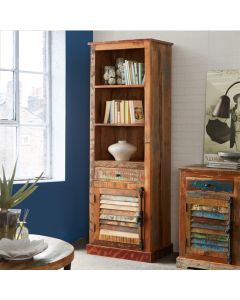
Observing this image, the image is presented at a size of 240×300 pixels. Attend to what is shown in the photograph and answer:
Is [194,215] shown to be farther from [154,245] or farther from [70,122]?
[70,122]

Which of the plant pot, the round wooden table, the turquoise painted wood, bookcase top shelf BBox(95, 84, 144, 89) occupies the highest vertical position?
bookcase top shelf BBox(95, 84, 144, 89)

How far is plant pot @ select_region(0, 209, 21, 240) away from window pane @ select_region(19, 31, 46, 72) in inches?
108

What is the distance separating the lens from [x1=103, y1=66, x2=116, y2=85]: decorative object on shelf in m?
5.20

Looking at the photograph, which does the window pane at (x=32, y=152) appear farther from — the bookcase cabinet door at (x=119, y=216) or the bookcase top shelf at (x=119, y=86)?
the bookcase top shelf at (x=119, y=86)

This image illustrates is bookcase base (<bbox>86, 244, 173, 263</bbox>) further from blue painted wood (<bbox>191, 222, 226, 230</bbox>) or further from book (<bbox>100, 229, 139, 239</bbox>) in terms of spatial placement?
blue painted wood (<bbox>191, 222, 226, 230</bbox>)

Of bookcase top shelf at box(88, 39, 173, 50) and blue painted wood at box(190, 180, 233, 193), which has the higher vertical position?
bookcase top shelf at box(88, 39, 173, 50)

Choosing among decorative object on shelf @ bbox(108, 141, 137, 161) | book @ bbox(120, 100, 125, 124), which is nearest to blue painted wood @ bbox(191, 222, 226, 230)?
decorative object on shelf @ bbox(108, 141, 137, 161)

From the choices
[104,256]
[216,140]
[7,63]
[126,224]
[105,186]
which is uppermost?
[7,63]

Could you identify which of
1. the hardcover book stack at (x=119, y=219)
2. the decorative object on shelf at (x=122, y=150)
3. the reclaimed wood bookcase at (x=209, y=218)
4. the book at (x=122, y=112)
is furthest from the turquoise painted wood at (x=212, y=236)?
the book at (x=122, y=112)

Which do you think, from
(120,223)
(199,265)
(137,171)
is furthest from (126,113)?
(199,265)

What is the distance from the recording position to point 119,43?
5.10 meters

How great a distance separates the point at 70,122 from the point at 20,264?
3.01 metres

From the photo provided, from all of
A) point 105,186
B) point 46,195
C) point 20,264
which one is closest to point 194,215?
point 105,186

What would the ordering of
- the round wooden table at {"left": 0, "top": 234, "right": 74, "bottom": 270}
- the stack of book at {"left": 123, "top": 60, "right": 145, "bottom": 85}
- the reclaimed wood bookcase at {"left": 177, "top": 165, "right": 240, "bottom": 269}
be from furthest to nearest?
the stack of book at {"left": 123, "top": 60, "right": 145, "bottom": 85}, the reclaimed wood bookcase at {"left": 177, "top": 165, "right": 240, "bottom": 269}, the round wooden table at {"left": 0, "top": 234, "right": 74, "bottom": 270}
